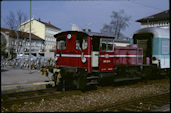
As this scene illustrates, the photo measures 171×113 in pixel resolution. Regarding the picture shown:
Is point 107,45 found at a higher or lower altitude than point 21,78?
higher

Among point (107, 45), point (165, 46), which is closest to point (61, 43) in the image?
point (107, 45)

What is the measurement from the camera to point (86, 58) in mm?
10367

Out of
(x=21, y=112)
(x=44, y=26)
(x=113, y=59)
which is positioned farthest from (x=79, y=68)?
(x=44, y=26)

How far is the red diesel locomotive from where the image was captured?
1036 centimetres

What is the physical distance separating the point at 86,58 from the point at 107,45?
171cm

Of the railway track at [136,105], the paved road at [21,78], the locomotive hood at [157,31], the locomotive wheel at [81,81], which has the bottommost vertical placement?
the railway track at [136,105]

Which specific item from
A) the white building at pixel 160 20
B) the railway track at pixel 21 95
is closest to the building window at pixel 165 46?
the railway track at pixel 21 95

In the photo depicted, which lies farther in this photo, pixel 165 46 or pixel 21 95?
pixel 165 46

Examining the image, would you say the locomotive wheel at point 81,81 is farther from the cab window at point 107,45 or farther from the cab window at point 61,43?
the cab window at point 61,43

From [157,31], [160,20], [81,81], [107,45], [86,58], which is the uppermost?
[160,20]

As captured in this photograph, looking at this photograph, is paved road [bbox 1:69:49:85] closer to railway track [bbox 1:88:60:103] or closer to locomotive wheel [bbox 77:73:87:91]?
railway track [bbox 1:88:60:103]

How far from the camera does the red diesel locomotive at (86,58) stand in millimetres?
10359

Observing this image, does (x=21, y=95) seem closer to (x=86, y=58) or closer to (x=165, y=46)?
(x=86, y=58)

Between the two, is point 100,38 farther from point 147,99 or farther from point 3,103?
point 3,103
